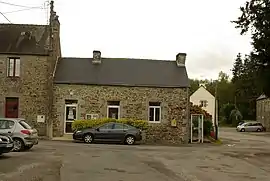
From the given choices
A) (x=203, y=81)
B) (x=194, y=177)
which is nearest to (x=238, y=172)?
(x=194, y=177)

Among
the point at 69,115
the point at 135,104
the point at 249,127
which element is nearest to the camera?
the point at 69,115

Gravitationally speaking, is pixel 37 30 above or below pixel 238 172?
above

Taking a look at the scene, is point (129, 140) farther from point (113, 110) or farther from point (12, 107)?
point (12, 107)

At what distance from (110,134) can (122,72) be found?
321 inches

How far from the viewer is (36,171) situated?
1535cm

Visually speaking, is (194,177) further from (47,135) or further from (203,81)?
(203,81)

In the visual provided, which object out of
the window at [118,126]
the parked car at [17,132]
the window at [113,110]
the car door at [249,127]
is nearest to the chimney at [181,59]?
the window at [113,110]

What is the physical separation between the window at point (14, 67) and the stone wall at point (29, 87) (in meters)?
0.29

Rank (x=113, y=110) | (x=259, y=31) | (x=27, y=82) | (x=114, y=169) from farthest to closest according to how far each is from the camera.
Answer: (x=113, y=110) → (x=27, y=82) → (x=259, y=31) → (x=114, y=169)

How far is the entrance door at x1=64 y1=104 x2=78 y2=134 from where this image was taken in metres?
38.3

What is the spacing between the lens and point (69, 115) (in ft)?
126

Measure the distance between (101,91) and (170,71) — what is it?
6241 mm

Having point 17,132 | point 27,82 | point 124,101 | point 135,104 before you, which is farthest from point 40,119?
point 17,132

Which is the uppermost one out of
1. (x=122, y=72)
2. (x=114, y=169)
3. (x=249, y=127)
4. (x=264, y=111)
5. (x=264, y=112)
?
(x=122, y=72)
